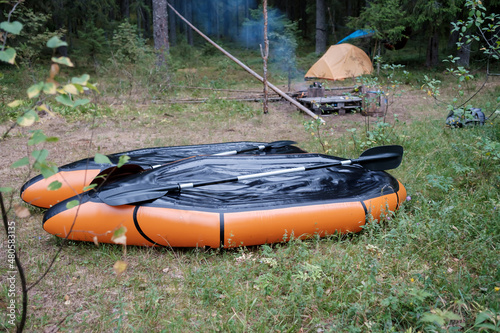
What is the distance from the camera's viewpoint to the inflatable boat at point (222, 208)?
2.89 meters

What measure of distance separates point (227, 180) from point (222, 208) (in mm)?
469

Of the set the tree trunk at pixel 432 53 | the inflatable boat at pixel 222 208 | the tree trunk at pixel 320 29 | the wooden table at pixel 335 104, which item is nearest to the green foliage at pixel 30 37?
the wooden table at pixel 335 104

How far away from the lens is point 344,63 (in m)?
12.2

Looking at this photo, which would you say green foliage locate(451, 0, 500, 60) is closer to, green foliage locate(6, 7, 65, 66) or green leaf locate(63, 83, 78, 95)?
green leaf locate(63, 83, 78, 95)

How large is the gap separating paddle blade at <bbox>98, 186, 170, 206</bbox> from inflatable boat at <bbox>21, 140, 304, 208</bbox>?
15 centimetres

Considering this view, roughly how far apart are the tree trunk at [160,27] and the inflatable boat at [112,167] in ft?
21.5

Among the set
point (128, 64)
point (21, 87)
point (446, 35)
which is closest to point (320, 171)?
point (128, 64)

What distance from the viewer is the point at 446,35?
12.7m

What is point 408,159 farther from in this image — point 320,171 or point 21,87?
point 21,87

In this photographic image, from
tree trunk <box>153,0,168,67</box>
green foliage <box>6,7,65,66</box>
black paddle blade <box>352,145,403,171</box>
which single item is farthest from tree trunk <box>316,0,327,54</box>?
black paddle blade <box>352,145,403,171</box>

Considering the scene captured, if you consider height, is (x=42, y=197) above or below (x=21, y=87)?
below

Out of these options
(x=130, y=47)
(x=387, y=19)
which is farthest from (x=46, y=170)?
(x=387, y=19)

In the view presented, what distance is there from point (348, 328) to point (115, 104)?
7788 mm

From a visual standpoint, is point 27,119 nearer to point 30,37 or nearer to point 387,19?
point 30,37
